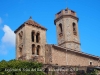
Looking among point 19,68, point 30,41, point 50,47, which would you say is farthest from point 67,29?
point 19,68

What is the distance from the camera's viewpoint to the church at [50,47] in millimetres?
33562

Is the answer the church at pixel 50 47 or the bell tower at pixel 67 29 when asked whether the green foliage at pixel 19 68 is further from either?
the bell tower at pixel 67 29

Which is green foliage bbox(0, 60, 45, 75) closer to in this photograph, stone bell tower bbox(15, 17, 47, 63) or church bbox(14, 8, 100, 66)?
church bbox(14, 8, 100, 66)

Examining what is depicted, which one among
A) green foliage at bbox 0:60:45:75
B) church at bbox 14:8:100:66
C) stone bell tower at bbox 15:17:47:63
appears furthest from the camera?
stone bell tower at bbox 15:17:47:63

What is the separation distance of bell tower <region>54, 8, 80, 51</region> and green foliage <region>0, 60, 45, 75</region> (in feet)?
43.0

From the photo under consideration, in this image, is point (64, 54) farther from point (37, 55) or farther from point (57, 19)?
point (57, 19)

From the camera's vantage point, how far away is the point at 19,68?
1025 inches

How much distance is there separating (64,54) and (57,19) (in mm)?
9629

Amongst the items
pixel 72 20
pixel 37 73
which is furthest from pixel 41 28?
pixel 37 73

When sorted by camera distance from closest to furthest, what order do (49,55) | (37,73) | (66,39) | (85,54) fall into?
1. (37,73)
2. (49,55)
3. (85,54)
4. (66,39)

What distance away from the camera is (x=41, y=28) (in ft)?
120

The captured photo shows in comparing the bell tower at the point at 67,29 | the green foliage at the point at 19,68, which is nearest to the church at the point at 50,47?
the bell tower at the point at 67,29

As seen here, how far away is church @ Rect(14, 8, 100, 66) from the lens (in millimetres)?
33562

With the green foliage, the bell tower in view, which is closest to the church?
the bell tower
